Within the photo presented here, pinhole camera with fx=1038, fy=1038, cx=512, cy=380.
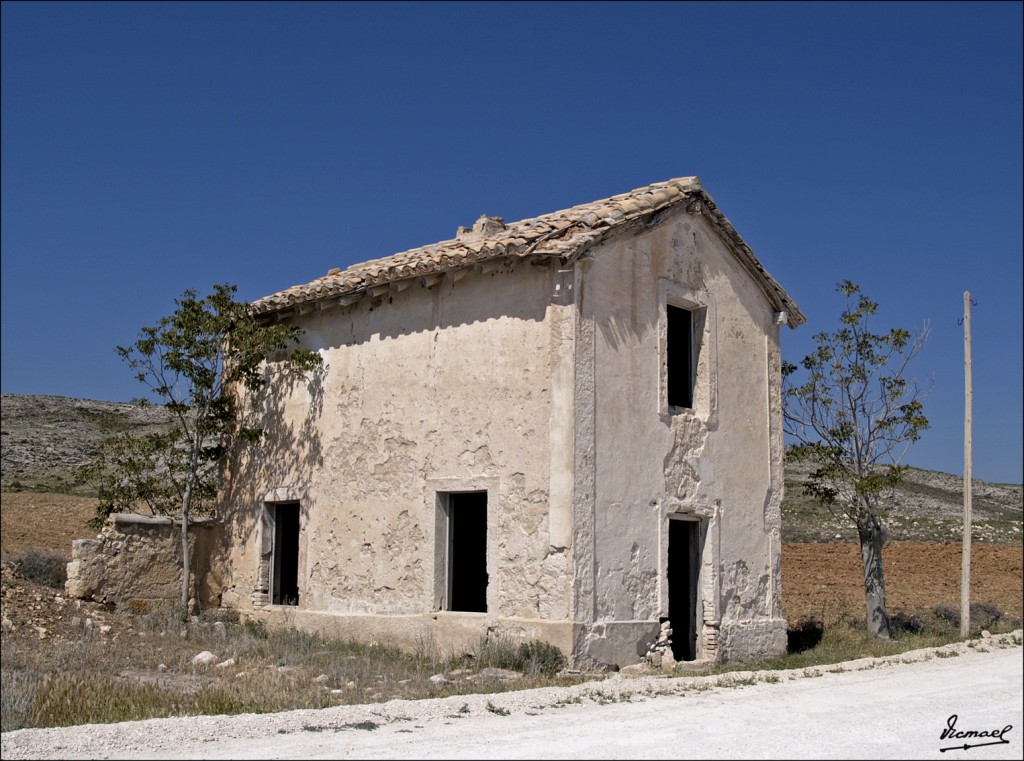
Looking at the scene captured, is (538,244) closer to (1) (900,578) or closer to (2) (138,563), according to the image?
(2) (138,563)

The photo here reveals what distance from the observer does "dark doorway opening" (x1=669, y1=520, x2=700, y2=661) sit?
1380 centimetres

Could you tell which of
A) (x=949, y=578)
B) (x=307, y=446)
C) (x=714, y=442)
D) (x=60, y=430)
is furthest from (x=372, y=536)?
(x=60, y=430)

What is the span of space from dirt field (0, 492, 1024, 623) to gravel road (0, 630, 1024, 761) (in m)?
8.68

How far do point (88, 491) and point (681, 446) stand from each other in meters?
24.7

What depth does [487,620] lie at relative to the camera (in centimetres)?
1214

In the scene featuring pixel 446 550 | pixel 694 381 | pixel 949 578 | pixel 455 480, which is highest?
pixel 694 381

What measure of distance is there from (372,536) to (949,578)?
16186 mm

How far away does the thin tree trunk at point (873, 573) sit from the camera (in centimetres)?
1634

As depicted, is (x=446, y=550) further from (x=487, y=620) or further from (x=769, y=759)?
(x=769, y=759)

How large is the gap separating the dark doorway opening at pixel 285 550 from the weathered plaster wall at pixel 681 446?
577 centimetres

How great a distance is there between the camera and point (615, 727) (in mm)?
7781

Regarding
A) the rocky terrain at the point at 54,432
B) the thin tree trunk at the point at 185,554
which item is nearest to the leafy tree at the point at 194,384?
the thin tree trunk at the point at 185,554
